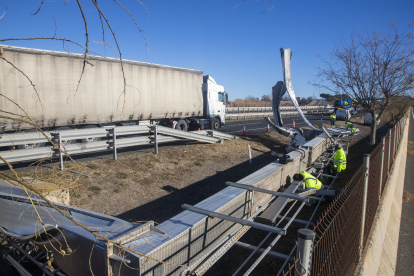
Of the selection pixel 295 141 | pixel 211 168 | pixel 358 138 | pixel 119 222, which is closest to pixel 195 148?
pixel 211 168

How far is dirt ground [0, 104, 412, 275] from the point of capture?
5090mm

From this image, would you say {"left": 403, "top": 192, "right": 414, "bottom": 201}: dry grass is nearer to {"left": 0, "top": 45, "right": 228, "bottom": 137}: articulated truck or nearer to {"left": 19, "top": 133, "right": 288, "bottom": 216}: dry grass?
{"left": 19, "top": 133, "right": 288, "bottom": 216}: dry grass

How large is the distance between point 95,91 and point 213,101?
8.87 metres

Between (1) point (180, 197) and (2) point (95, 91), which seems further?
(2) point (95, 91)

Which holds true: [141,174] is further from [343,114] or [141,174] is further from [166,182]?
[343,114]

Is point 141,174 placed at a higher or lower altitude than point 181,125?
lower

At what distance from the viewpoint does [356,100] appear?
15.6m

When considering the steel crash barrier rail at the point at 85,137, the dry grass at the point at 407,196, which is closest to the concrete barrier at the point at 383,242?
the dry grass at the point at 407,196

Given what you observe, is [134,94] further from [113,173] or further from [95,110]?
[113,173]

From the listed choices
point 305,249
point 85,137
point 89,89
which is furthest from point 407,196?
point 89,89

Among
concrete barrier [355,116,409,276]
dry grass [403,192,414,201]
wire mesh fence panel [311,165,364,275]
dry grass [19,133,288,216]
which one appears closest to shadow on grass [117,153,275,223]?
dry grass [19,133,288,216]

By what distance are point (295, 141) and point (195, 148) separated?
5462 mm

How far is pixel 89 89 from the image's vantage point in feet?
41.1

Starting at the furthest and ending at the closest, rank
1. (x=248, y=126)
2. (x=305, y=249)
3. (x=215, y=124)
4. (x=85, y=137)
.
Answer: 1. (x=248, y=126)
2. (x=215, y=124)
3. (x=85, y=137)
4. (x=305, y=249)
